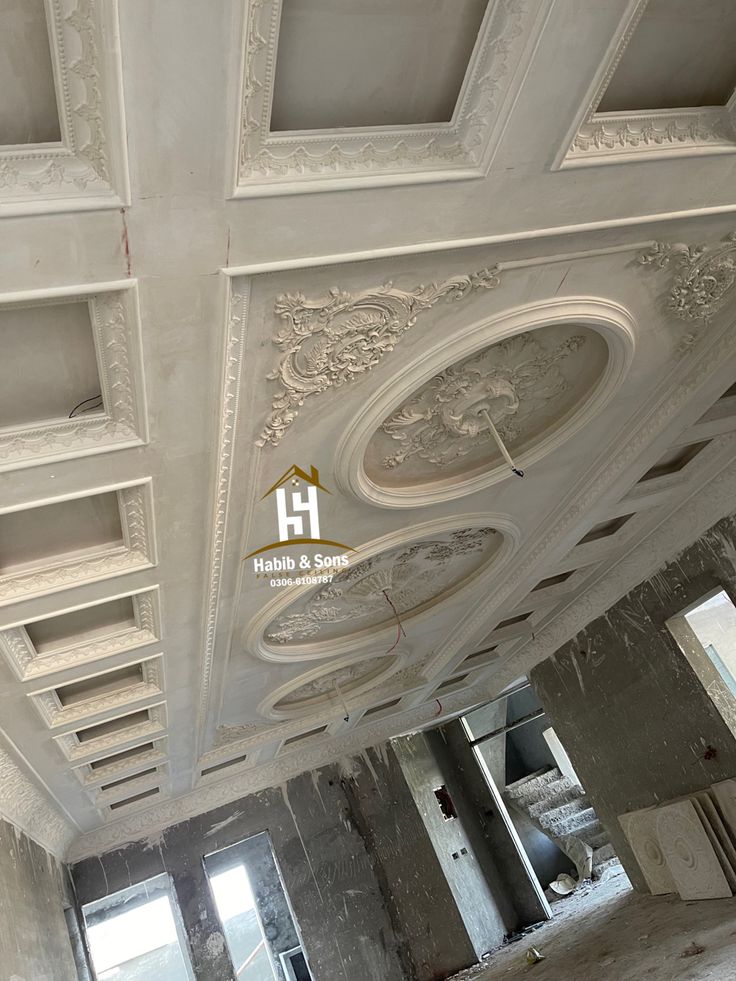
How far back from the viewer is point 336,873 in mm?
11383

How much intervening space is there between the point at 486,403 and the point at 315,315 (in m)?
1.60

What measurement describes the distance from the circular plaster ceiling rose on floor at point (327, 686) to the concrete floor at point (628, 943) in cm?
384

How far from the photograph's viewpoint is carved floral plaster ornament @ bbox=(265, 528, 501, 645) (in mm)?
6027

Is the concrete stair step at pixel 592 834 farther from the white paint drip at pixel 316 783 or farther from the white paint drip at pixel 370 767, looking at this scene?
the white paint drip at pixel 316 783

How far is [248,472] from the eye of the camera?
3.87 m

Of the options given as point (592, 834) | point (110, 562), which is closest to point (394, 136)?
point (110, 562)

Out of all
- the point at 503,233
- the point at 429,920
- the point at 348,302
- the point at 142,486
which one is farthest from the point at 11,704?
the point at 429,920

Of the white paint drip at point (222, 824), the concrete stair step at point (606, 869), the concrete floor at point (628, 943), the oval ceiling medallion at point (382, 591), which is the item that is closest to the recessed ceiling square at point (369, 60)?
the oval ceiling medallion at point (382, 591)

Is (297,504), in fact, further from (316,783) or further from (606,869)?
(606,869)

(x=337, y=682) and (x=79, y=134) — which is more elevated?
(x=79, y=134)

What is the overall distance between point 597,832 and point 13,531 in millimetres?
14137

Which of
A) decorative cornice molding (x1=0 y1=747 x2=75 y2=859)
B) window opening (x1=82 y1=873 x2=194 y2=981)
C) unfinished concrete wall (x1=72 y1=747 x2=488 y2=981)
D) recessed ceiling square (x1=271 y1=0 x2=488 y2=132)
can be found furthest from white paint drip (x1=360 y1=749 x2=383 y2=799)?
recessed ceiling square (x1=271 y1=0 x2=488 y2=132)

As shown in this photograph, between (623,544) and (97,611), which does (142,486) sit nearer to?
(97,611)

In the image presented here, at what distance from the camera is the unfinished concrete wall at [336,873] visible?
10562 millimetres
